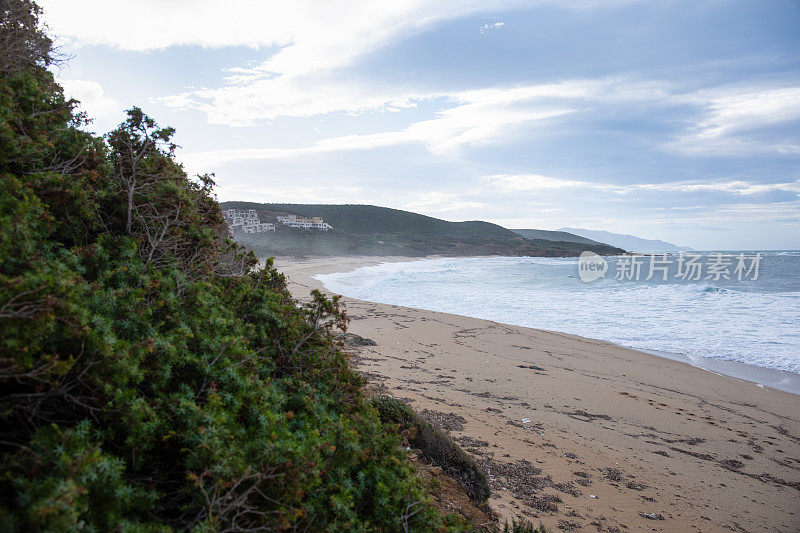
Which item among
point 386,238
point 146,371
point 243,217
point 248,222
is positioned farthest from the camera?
point 386,238

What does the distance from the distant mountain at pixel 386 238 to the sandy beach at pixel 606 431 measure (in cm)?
4171

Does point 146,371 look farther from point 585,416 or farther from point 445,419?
point 585,416

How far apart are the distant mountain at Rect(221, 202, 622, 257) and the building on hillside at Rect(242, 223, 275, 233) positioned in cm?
196

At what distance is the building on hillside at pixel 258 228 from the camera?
6944 cm

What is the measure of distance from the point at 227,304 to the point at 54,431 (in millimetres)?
1677

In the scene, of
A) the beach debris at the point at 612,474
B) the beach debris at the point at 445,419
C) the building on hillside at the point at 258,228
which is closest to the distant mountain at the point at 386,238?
the building on hillside at the point at 258,228

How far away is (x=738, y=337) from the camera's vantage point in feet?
42.5

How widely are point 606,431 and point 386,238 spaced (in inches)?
2949

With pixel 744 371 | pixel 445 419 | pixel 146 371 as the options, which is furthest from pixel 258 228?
pixel 146 371

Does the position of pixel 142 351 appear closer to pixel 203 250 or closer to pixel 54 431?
pixel 54 431

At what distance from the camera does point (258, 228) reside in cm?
7094

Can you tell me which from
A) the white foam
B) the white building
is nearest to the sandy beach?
the white foam

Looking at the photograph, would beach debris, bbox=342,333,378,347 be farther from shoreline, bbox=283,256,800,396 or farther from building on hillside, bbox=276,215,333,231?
building on hillside, bbox=276,215,333,231

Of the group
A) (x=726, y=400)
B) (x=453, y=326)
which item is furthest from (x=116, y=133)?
(x=453, y=326)
